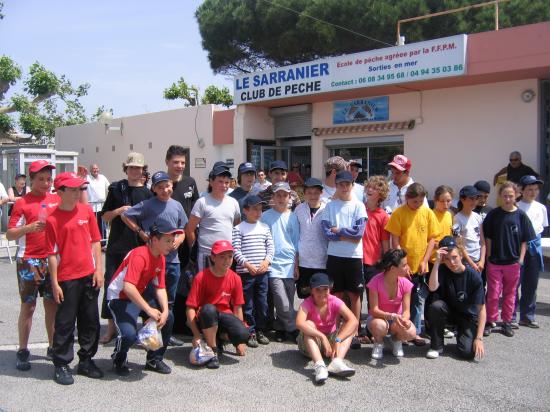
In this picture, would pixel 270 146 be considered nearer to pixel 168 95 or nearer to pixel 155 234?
pixel 168 95

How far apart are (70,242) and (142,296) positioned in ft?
2.47

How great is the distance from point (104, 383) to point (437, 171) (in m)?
9.98

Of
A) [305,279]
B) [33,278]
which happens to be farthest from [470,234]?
[33,278]

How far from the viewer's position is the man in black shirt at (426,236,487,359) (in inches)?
214

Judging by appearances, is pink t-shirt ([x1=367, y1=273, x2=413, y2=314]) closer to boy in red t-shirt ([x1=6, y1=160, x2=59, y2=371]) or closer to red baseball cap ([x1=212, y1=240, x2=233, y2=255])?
red baseball cap ([x1=212, y1=240, x2=233, y2=255])

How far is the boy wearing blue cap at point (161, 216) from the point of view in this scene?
213 inches

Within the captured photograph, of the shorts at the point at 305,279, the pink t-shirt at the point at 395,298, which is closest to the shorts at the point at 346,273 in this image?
the shorts at the point at 305,279

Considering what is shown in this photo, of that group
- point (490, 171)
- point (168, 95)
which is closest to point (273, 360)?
point (490, 171)

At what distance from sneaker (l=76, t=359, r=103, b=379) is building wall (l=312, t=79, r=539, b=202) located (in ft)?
31.3

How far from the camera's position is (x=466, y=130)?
12.5 m

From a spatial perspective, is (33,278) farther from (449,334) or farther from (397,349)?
(449,334)

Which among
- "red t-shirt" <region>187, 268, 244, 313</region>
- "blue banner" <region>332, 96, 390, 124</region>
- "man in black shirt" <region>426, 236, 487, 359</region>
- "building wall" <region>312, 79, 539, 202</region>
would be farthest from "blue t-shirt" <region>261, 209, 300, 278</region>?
"blue banner" <region>332, 96, 390, 124</region>

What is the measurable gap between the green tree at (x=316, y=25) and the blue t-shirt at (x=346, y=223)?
13.1 m

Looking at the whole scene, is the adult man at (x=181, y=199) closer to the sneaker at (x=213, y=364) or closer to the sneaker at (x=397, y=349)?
the sneaker at (x=213, y=364)
